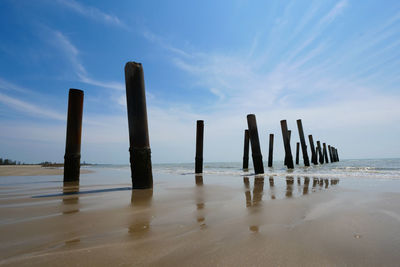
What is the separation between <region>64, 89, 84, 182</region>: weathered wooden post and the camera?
5902 millimetres

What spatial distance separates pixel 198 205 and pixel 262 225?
102 centimetres

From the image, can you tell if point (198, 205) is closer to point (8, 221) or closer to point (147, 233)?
point (147, 233)

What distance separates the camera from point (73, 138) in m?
5.95

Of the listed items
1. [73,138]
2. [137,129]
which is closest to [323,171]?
[137,129]

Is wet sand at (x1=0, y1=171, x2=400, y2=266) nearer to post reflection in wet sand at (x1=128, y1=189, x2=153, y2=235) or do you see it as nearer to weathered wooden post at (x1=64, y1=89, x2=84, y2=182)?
post reflection in wet sand at (x1=128, y1=189, x2=153, y2=235)

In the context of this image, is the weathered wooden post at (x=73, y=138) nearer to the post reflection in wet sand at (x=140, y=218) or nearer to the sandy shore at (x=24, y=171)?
the post reflection in wet sand at (x=140, y=218)

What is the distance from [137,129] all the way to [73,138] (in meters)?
2.72

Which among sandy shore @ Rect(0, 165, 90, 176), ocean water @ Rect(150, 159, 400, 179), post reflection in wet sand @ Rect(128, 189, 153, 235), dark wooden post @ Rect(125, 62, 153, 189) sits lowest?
ocean water @ Rect(150, 159, 400, 179)

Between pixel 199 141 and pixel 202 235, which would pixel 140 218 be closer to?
pixel 202 235

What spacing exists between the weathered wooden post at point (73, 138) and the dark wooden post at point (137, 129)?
2.42 m

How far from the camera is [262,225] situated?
175 cm

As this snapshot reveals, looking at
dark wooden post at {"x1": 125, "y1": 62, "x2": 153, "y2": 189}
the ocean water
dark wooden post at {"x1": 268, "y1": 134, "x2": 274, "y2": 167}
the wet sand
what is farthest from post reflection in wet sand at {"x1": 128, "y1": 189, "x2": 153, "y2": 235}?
dark wooden post at {"x1": 268, "y1": 134, "x2": 274, "y2": 167}

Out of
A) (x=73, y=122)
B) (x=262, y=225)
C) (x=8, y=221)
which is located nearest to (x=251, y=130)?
(x=73, y=122)

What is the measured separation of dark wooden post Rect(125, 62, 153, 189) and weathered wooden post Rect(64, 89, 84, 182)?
242 centimetres
